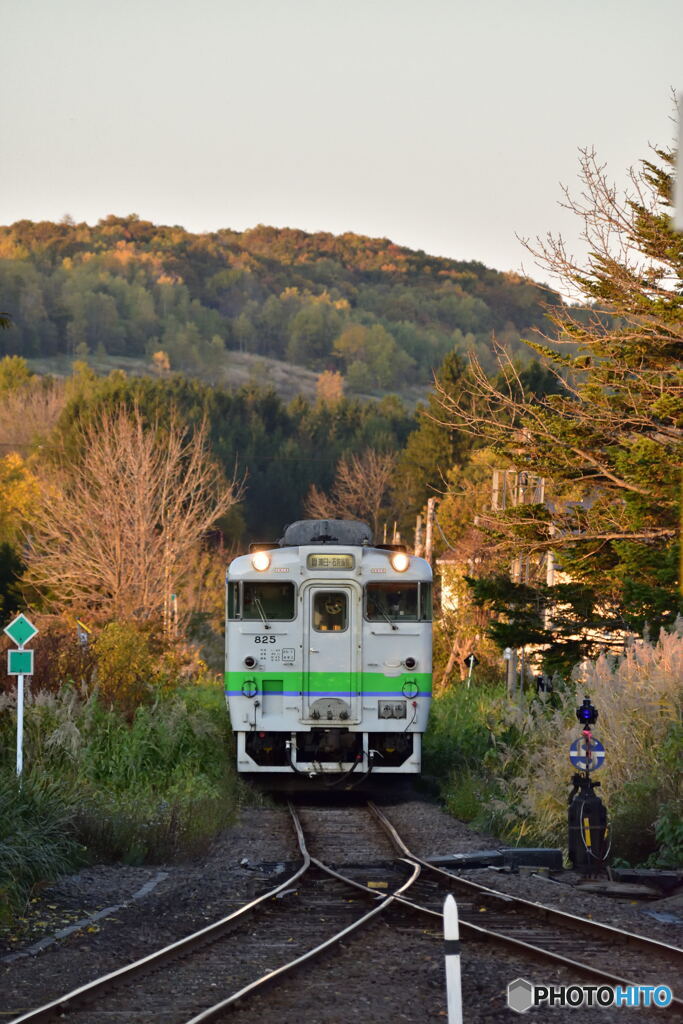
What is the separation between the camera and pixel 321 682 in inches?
801

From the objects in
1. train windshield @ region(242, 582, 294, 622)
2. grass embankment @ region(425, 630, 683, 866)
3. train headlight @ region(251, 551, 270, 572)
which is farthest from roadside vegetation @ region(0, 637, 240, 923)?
grass embankment @ region(425, 630, 683, 866)

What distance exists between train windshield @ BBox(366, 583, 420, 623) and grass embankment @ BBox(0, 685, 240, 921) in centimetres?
355

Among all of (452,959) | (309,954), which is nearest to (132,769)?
(309,954)

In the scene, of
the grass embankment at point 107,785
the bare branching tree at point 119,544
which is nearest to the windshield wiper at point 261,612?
the grass embankment at point 107,785

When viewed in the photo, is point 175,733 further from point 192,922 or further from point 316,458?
point 316,458

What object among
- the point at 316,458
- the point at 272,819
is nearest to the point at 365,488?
the point at 316,458

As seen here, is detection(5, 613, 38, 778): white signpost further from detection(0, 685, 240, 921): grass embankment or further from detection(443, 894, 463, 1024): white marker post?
detection(443, 894, 463, 1024): white marker post

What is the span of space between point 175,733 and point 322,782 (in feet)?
9.02

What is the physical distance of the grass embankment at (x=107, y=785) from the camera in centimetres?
1301

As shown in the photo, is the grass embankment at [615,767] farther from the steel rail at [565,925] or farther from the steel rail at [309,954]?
the steel rail at [309,954]

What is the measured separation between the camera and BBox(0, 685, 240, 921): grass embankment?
13.0 metres

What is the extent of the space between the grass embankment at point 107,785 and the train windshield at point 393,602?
3.55 meters

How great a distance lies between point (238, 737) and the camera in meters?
20.4
